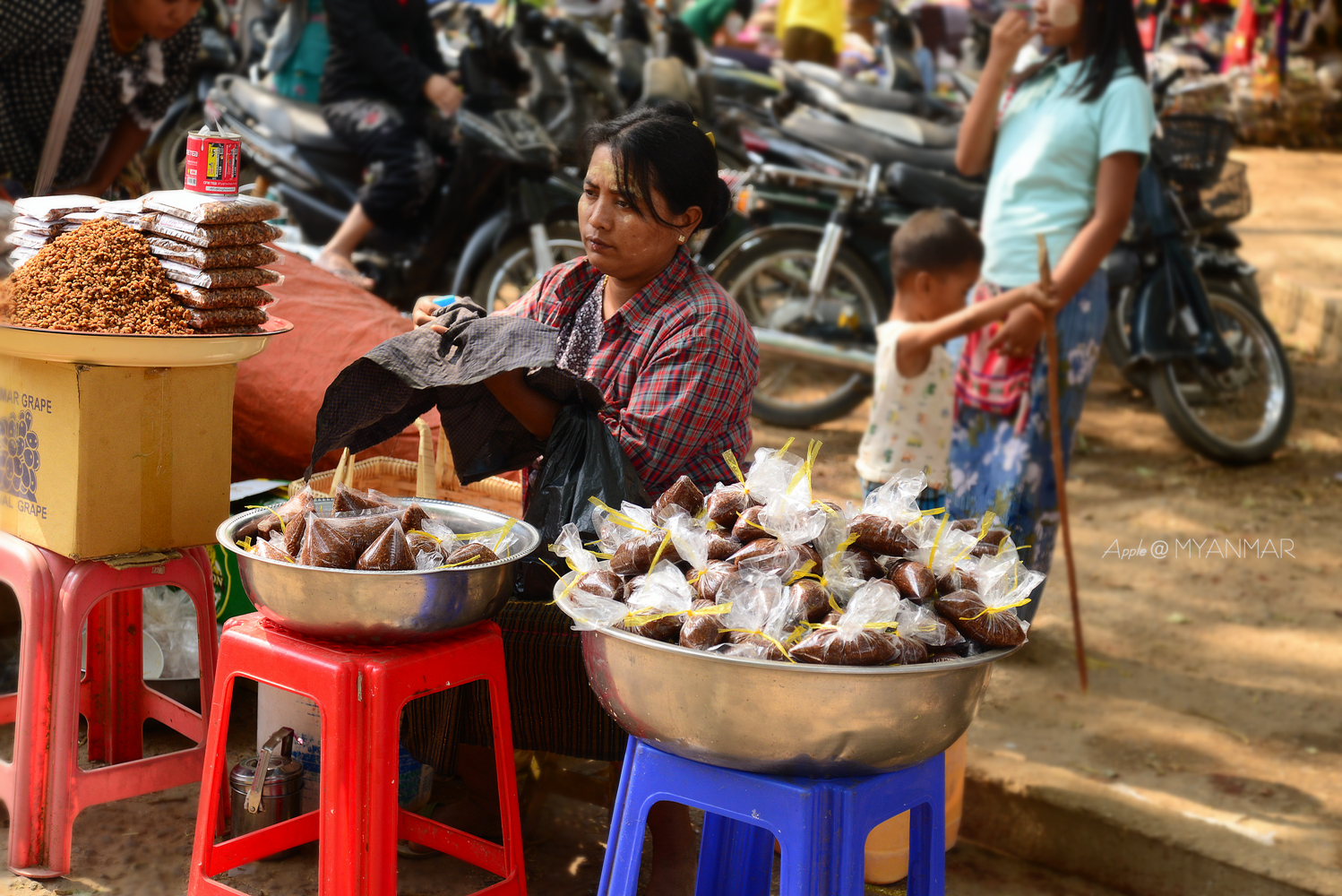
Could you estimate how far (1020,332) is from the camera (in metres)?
3.18

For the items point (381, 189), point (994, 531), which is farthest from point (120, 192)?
point (994, 531)

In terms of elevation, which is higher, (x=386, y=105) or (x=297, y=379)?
(x=386, y=105)

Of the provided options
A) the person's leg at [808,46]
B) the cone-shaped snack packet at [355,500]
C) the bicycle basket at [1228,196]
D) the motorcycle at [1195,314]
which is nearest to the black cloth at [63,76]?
the cone-shaped snack packet at [355,500]

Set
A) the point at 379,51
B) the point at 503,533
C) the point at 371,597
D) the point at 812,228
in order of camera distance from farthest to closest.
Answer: the point at 812,228, the point at 379,51, the point at 503,533, the point at 371,597

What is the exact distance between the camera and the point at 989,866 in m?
2.78

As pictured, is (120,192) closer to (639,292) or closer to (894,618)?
(639,292)

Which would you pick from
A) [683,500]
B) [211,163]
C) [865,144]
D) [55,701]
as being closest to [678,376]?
[683,500]

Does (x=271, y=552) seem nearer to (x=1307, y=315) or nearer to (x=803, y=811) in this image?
(x=803, y=811)

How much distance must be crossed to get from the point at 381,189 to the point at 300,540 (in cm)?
357

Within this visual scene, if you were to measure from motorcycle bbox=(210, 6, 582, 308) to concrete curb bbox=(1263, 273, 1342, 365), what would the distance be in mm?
4457

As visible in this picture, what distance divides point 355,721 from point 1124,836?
177 cm

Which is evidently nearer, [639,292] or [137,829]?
[639,292]

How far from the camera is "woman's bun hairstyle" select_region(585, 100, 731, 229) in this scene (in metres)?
2.24

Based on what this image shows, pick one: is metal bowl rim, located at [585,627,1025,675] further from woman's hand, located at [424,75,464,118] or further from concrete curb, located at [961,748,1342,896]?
woman's hand, located at [424,75,464,118]
